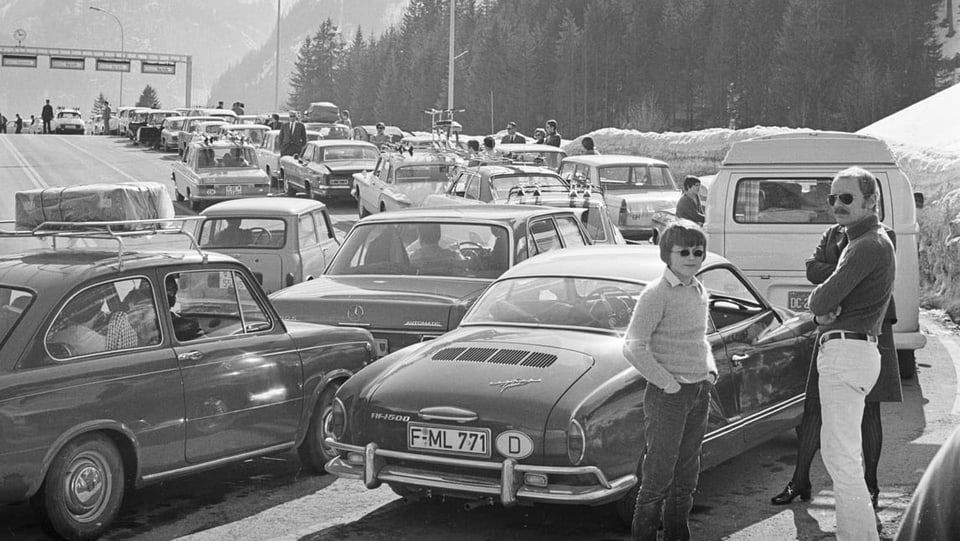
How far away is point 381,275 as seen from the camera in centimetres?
1033

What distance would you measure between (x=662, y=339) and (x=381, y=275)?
190 inches

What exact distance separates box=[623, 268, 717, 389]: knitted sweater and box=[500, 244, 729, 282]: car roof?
1533 millimetres

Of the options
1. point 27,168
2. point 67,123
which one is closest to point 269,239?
point 27,168

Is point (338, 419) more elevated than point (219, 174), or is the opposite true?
point (219, 174)

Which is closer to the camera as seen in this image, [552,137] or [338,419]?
[338,419]

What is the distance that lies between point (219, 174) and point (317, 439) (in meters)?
20.5

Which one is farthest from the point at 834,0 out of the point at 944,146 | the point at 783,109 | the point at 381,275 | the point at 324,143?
the point at 381,275

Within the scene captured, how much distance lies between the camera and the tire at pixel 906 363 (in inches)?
426

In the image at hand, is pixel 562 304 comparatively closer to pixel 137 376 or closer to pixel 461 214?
pixel 137 376

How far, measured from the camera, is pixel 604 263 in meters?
7.62

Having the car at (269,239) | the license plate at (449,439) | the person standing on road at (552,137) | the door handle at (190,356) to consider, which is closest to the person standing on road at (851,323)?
the license plate at (449,439)

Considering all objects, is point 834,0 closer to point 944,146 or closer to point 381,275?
point 944,146

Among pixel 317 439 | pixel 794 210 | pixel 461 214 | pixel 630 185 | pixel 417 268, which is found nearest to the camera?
pixel 317 439

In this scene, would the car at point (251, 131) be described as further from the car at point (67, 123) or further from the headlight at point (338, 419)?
the car at point (67, 123)
